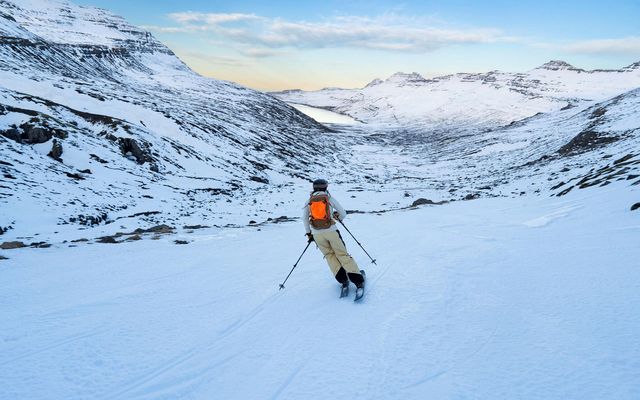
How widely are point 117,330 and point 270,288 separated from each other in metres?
2.99

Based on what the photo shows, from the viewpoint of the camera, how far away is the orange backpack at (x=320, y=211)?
7098 mm

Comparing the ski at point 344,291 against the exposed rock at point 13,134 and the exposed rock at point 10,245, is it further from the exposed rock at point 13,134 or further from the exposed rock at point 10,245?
the exposed rock at point 13,134

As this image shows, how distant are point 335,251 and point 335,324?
1612 mm

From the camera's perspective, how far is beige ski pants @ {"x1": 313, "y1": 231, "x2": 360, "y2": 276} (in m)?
7.19

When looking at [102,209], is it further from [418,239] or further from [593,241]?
[593,241]

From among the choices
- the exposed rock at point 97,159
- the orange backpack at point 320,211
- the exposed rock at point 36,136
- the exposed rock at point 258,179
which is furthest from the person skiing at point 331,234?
the exposed rock at point 258,179

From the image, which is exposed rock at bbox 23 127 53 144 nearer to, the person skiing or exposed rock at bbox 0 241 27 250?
exposed rock at bbox 0 241 27 250

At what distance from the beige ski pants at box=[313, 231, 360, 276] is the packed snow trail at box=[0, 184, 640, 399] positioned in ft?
2.08

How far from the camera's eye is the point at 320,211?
710cm

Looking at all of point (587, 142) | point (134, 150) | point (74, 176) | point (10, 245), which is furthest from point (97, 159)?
point (587, 142)

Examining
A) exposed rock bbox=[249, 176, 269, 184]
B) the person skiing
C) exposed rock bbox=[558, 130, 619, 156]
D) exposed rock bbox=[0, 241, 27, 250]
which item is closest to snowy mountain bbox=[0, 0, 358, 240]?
exposed rock bbox=[249, 176, 269, 184]

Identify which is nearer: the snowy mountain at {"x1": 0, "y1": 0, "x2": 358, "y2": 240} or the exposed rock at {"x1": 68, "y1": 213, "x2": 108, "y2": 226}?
the exposed rock at {"x1": 68, "y1": 213, "x2": 108, "y2": 226}

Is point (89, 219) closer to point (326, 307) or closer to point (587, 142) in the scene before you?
point (326, 307)

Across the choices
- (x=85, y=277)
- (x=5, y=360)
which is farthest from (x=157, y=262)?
(x=5, y=360)
